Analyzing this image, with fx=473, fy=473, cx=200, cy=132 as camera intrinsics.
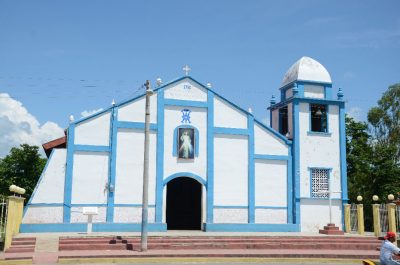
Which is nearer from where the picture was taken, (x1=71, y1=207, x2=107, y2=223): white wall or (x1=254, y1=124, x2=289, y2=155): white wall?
(x1=71, y1=207, x2=107, y2=223): white wall

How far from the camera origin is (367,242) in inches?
771

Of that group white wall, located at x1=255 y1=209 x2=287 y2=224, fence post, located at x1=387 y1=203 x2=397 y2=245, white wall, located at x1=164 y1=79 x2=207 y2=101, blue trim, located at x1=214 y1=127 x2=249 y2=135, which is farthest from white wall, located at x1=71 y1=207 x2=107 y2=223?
fence post, located at x1=387 y1=203 x2=397 y2=245

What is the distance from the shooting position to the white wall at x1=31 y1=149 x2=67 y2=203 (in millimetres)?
20359

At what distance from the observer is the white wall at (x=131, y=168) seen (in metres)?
21.4

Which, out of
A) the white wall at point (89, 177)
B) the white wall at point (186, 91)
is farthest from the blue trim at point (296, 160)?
the white wall at point (89, 177)

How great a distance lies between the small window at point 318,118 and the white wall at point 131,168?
871 cm

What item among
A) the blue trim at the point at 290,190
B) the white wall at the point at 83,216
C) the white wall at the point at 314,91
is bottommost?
the white wall at the point at 83,216

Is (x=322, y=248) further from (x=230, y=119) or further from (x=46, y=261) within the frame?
(x=46, y=261)

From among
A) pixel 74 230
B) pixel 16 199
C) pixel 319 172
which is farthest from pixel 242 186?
pixel 16 199

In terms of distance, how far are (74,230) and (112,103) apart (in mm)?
5920

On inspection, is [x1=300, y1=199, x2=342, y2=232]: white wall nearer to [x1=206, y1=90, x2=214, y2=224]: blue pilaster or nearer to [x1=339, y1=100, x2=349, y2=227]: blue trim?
[x1=339, y1=100, x2=349, y2=227]: blue trim

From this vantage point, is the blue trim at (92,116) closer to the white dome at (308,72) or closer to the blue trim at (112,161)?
the blue trim at (112,161)

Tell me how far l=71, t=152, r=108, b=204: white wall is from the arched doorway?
4845 millimetres

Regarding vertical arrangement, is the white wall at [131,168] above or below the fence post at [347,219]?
above
